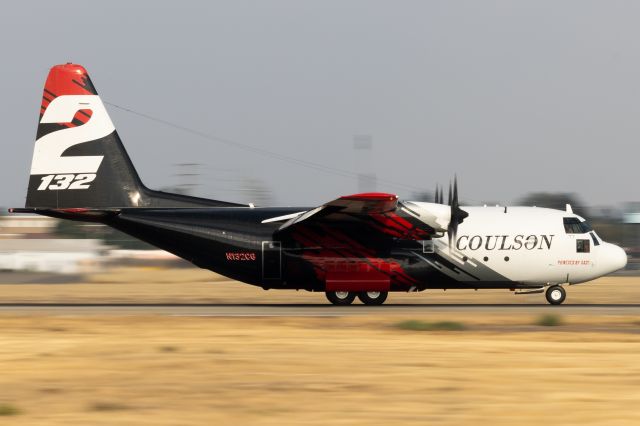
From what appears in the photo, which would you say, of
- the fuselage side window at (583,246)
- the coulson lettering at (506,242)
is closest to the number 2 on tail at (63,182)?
the coulson lettering at (506,242)

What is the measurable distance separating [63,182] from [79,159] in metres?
0.90

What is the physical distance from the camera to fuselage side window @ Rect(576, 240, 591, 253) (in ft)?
90.3

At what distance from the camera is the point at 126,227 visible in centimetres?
2802

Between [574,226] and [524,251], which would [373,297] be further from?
[574,226]

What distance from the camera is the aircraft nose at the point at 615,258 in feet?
90.8

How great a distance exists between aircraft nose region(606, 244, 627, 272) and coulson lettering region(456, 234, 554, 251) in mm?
1965

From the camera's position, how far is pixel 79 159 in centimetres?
2820

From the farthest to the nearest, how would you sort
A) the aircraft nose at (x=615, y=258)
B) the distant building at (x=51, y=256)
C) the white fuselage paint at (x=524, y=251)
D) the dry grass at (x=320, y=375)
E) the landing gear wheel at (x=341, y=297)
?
the distant building at (x=51, y=256) < the landing gear wheel at (x=341, y=297) < the aircraft nose at (x=615, y=258) < the white fuselage paint at (x=524, y=251) < the dry grass at (x=320, y=375)

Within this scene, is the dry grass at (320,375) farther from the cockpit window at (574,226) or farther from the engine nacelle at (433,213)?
the cockpit window at (574,226)

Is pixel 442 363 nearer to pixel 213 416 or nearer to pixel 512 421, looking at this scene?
pixel 512 421

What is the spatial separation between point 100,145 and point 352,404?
19.4 m

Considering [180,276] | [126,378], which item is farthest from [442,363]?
[180,276]

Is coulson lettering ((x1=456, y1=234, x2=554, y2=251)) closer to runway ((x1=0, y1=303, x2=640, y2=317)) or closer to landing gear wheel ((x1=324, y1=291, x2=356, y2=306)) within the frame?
runway ((x1=0, y1=303, x2=640, y2=317))

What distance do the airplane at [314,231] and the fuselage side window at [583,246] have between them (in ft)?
0.13
